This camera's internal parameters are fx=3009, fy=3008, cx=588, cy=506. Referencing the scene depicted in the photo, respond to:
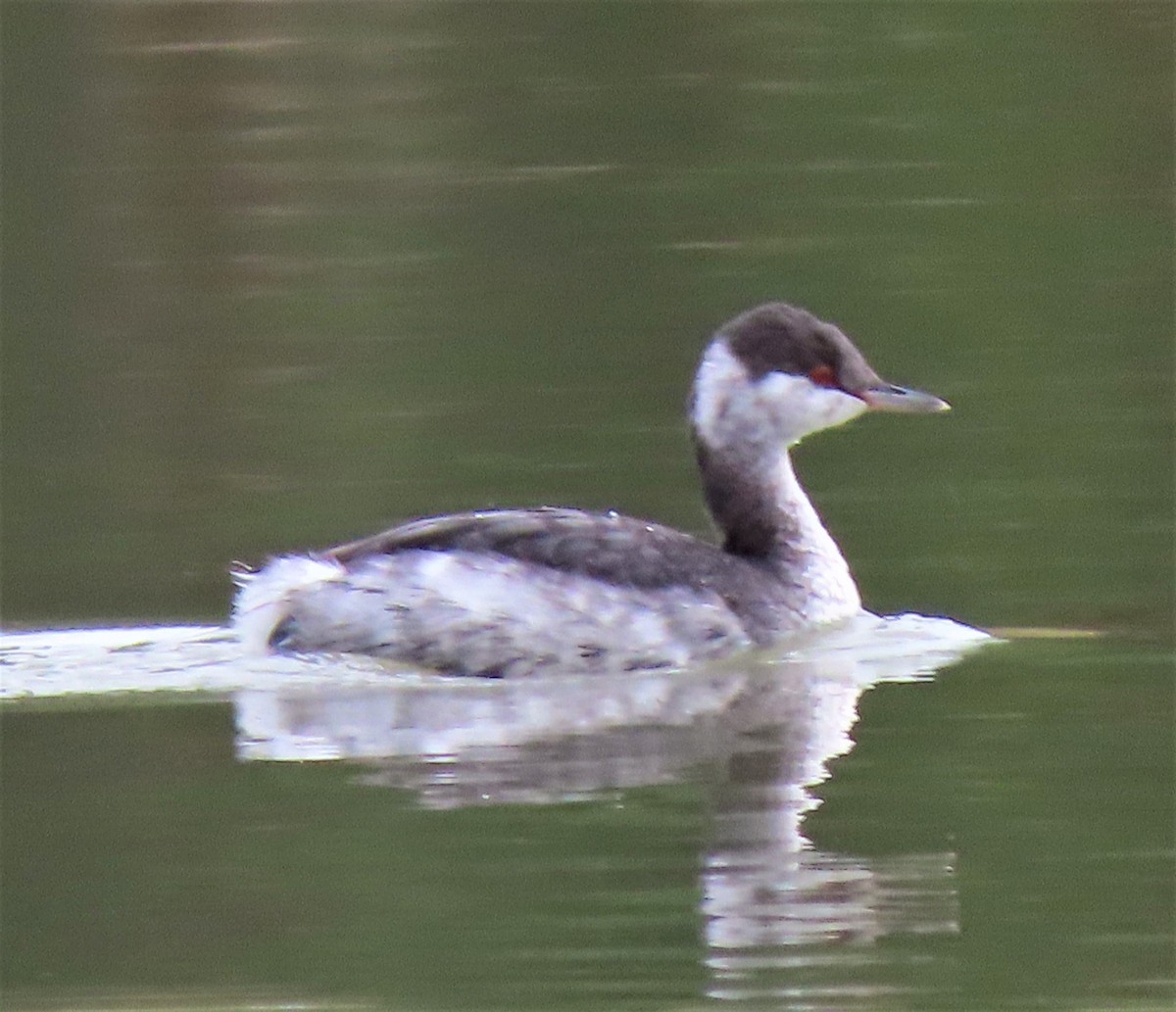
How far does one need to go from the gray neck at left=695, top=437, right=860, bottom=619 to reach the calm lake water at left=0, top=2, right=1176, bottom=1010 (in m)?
0.35

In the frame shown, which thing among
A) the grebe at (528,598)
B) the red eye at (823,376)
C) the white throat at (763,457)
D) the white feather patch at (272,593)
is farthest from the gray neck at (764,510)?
the white feather patch at (272,593)

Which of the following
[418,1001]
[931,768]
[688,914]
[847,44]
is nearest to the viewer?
[418,1001]

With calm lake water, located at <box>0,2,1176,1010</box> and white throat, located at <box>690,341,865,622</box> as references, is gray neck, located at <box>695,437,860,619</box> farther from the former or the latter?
calm lake water, located at <box>0,2,1176,1010</box>

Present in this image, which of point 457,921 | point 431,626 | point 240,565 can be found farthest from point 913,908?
point 240,565

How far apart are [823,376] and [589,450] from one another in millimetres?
1749

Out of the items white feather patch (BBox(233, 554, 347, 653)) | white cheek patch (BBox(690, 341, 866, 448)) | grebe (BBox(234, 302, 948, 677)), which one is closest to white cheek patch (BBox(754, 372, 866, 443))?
white cheek patch (BBox(690, 341, 866, 448))

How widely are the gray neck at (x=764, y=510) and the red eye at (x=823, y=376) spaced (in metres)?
0.27

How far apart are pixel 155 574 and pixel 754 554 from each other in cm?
199

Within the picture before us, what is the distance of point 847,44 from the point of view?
18281mm

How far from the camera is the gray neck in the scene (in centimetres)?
968

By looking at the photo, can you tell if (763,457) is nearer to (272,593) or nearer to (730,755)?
(272,593)

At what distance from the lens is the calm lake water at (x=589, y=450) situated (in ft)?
→ 21.6

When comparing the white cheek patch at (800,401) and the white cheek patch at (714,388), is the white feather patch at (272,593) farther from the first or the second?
the white cheek patch at (800,401)

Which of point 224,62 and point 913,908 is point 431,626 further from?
point 224,62
